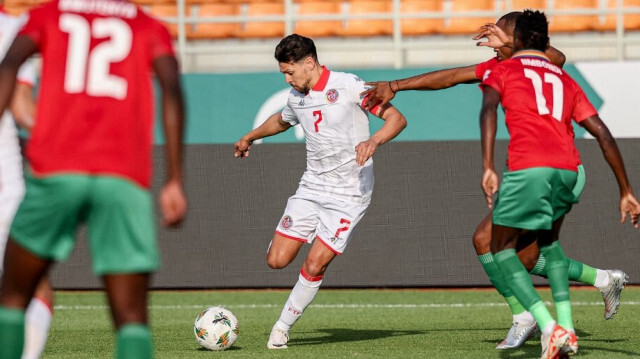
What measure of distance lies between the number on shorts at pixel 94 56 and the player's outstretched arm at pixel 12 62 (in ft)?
0.45

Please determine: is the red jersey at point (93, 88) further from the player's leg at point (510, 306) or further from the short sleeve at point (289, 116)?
the short sleeve at point (289, 116)

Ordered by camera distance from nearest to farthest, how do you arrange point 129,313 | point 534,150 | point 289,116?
1. point 129,313
2. point 534,150
3. point 289,116

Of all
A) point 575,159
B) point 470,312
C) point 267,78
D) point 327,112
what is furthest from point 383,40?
point 575,159

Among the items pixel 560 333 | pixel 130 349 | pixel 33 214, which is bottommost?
pixel 560 333

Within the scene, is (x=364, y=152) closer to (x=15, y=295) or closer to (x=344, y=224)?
(x=344, y=224)

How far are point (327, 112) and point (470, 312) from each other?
8.62ft

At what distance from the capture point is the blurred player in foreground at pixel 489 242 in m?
7.04

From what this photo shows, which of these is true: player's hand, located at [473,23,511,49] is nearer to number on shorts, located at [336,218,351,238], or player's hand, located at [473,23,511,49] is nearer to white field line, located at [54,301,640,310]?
number on shorts, located at [336,218,351,238]

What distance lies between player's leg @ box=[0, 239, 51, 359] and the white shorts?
3.80 metres

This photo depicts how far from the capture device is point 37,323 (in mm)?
4949

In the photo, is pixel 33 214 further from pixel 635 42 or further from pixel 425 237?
pixel 635 42

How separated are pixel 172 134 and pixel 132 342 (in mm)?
719

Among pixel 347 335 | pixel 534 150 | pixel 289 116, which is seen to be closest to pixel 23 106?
pixel 534 150

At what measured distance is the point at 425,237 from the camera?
1091 cm
